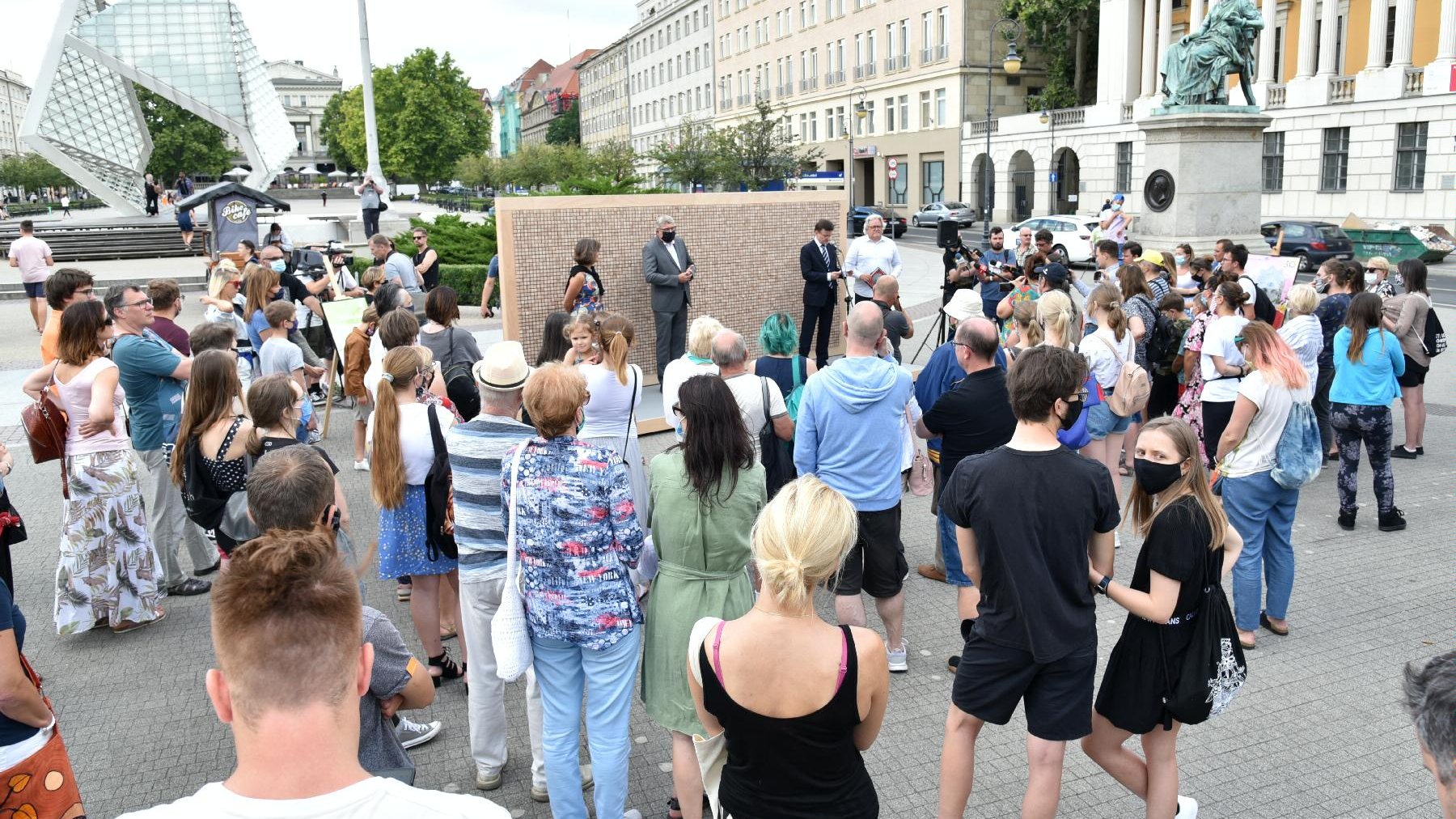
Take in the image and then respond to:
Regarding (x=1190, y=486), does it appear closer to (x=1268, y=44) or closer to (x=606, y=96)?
(x=1268, y=44)

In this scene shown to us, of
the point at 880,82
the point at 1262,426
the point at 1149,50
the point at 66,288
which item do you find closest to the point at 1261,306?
the point at 1262,426

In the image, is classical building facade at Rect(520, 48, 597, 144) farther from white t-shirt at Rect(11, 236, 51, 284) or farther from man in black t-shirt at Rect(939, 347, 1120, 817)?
man in black t-shirt at Rect(939, 347, 1120, 817)

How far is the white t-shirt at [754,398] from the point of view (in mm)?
5094

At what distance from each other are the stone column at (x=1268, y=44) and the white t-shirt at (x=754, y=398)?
144 ft

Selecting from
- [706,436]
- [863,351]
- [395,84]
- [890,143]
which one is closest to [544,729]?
[706,436]

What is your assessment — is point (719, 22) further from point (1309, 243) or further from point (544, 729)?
point (544, 729)

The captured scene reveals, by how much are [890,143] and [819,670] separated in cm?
6390

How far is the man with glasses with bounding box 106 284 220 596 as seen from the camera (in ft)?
19.9

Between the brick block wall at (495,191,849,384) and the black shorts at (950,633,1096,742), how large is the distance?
23.8 feet

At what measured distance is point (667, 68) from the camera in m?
94.3

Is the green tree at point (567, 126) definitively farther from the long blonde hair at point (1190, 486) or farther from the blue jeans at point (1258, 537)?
the long blonde hair at point (1190, 486)

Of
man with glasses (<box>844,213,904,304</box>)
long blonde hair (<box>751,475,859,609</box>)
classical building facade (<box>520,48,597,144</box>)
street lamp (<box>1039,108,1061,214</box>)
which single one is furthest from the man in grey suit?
classical building facade (<box>520,48,597,144</box>)

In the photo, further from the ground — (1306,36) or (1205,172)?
(1306,36)

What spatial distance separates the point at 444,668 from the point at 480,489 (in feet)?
5.06
